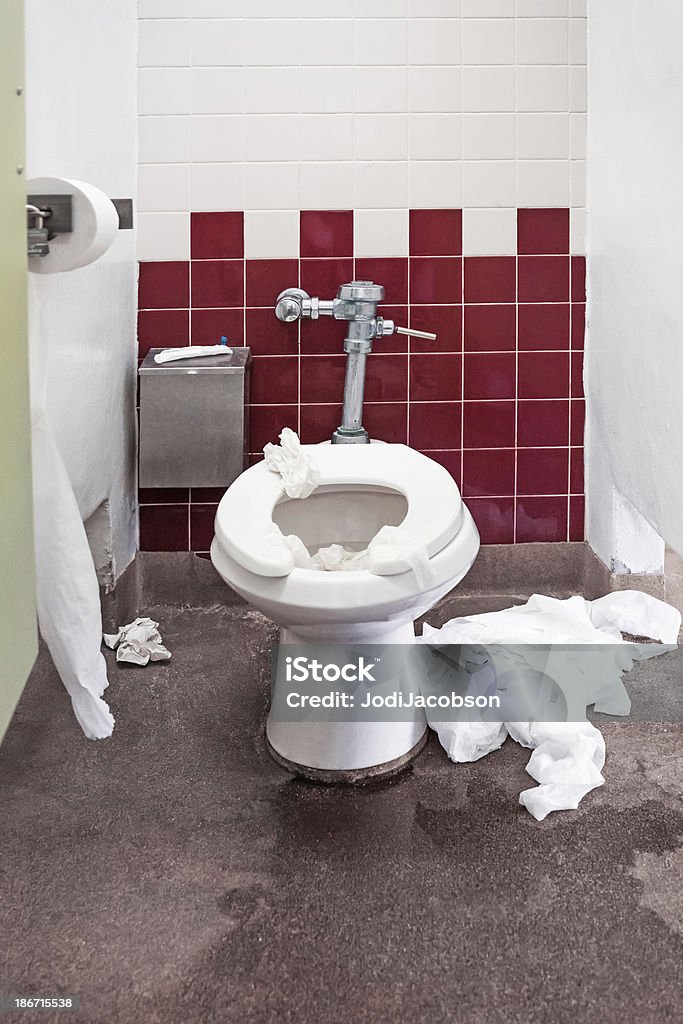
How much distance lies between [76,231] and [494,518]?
1555 mm

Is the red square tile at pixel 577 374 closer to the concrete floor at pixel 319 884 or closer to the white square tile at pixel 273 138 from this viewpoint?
the white square tile at pixel 273 138

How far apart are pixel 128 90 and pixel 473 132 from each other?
78cm

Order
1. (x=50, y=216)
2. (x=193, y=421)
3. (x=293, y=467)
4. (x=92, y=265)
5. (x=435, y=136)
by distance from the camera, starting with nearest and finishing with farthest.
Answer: (x=50, y=216) → (x=293, y=467) → (x=92, y=265) → (x=193, y=421) → (x=435, y=136)

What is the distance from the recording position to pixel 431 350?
219cm

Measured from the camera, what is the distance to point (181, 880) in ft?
3.95

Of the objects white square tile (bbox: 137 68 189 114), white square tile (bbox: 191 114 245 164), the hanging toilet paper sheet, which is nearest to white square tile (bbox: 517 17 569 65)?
white square tile (bbox: 191 114 245 164)

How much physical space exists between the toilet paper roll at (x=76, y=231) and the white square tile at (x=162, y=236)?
1.27m

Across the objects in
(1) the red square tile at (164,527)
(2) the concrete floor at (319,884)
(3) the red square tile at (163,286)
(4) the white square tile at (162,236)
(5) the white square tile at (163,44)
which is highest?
(5) the white square tile at (163,44)

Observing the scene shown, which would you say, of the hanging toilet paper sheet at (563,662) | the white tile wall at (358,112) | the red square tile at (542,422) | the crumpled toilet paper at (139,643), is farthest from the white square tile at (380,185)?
the crumpled toilet paper at (139,643)

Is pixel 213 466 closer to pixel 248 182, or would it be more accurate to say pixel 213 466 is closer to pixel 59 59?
pixel 248 182

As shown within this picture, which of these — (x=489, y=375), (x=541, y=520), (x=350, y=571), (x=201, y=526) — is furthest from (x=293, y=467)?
(x=541, y=520)

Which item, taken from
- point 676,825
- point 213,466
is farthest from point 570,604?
point 213,466

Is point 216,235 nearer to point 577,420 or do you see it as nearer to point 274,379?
point 274,379

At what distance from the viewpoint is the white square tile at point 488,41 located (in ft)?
6.81
